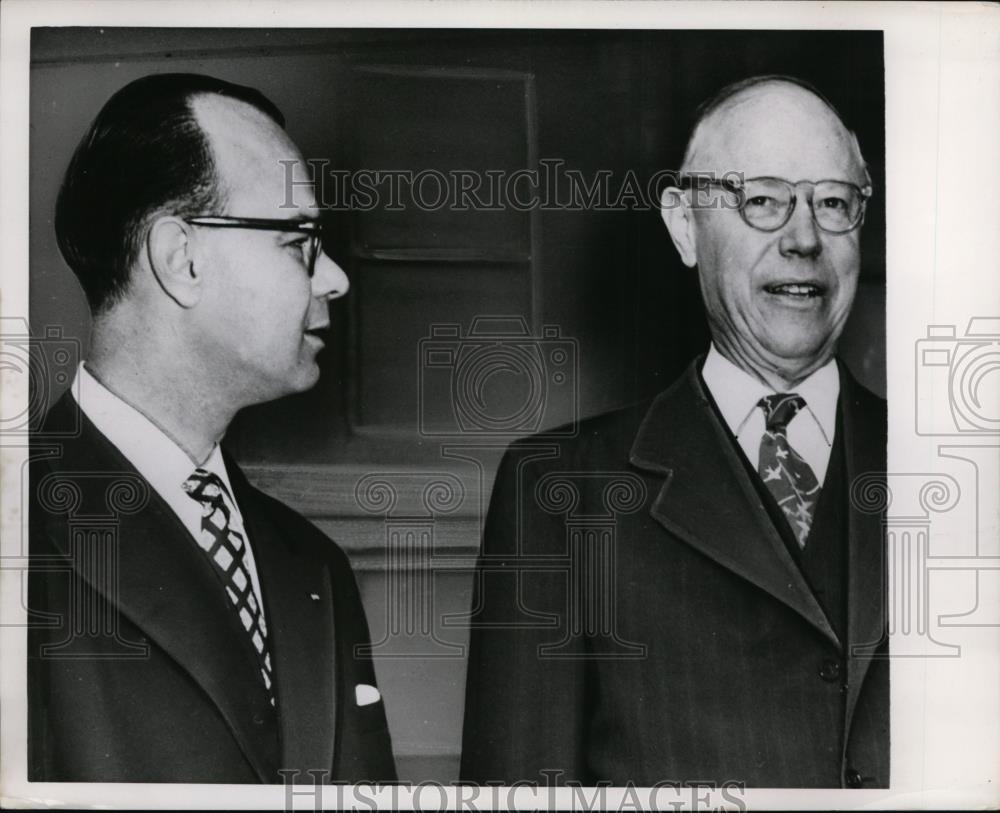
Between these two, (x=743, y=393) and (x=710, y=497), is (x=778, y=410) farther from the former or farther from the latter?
(x=710, y=497)

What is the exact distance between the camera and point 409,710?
245 cm

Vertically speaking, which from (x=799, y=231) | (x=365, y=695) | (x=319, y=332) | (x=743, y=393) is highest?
(x=799, y=231)

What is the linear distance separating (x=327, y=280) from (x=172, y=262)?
1.03 feet

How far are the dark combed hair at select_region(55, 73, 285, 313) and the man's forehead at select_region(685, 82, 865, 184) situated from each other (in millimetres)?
917

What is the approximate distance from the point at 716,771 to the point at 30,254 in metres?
1.80

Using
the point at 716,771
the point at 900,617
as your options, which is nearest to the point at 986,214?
the point at 900,617

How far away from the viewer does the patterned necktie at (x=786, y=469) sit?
2453 mm

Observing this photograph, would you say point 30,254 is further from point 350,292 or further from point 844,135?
point 844,135

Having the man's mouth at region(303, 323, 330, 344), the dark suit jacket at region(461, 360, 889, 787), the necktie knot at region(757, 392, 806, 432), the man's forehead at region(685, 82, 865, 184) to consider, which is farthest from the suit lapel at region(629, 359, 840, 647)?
the man's mouth at region(303, 323, 330, 344)

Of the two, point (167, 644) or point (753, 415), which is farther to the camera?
point (753, 415)

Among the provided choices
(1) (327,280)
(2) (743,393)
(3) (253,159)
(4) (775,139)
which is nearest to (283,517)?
(1) (327,280)

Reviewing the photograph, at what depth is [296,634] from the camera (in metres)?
2.42

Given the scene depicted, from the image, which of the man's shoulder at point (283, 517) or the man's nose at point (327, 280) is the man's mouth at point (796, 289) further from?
the man's shoulder at point (283, 517)

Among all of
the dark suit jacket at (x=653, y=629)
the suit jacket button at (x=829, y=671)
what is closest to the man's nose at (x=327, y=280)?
the dark suit jacket at (x=653, y=629)
